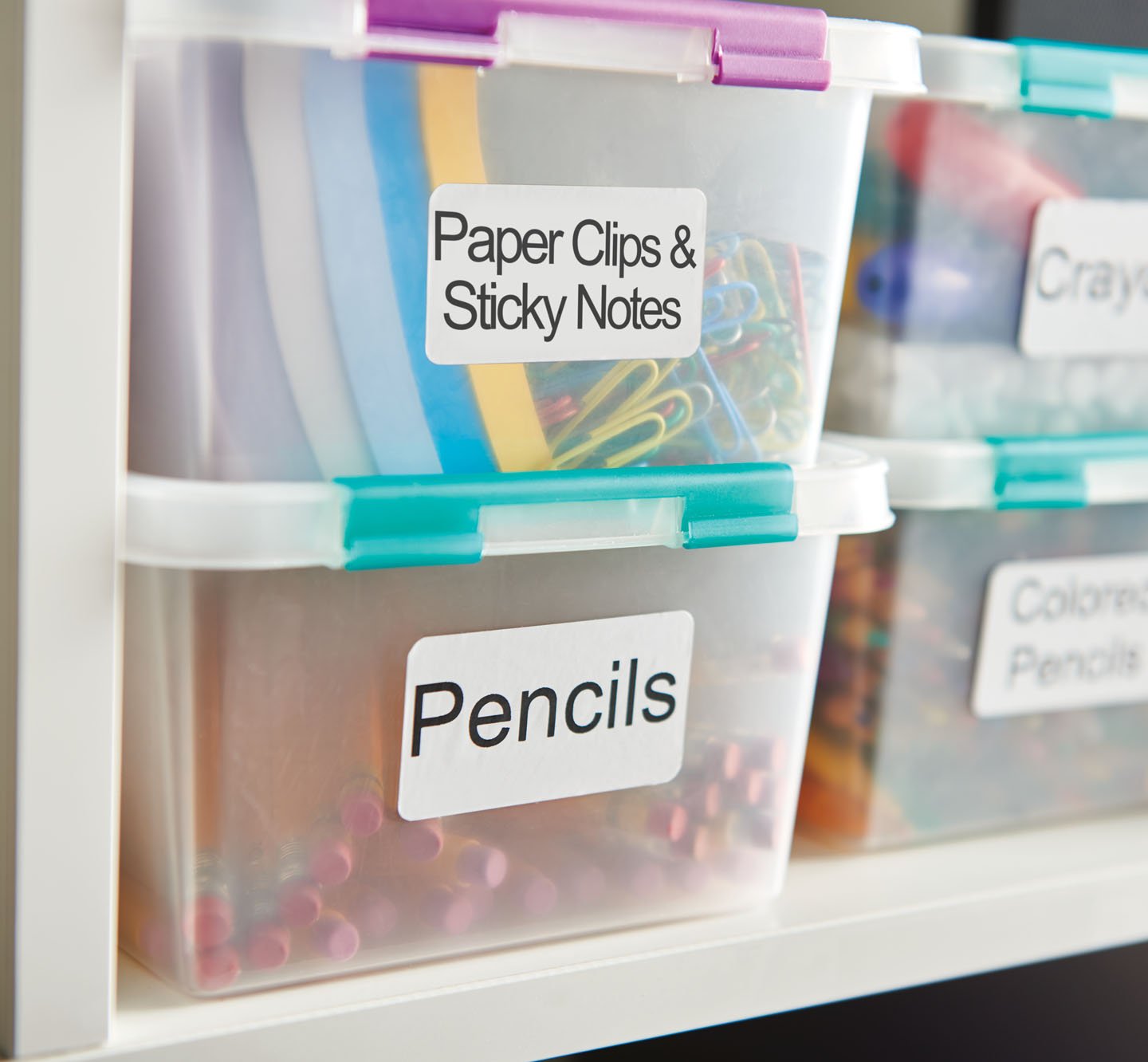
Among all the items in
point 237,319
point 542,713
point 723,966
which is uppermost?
point 237,319

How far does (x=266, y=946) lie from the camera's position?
49cm

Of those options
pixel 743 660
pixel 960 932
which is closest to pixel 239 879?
pixel 743 660

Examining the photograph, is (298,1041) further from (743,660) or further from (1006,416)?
(1006,416)

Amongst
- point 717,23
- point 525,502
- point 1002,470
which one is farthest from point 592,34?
point 1002,470

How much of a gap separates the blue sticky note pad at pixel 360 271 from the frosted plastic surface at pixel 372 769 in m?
0.05

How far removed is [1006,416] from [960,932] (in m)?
0.21

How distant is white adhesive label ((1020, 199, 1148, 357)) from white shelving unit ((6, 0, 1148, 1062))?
0.25 metres

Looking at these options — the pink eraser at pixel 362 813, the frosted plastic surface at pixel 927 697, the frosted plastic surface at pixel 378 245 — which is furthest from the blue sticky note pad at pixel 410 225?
the frosted plastic surface at pixel 927 697

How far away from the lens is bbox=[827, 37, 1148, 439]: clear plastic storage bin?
585 millimetres

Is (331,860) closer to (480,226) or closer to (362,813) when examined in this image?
(362,813)

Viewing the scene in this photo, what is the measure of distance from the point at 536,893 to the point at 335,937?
0.24 feet

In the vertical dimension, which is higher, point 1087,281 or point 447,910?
point 1087,281

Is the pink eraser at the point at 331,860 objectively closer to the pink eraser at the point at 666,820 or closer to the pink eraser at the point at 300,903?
the pink eraser at the point at 300,903

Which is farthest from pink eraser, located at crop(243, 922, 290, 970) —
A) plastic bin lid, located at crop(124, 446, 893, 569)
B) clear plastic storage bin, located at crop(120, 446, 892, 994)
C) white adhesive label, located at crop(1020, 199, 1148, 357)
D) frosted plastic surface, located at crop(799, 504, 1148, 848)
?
white adhesive label, located at crop(1020, 199, 1148, 357)
